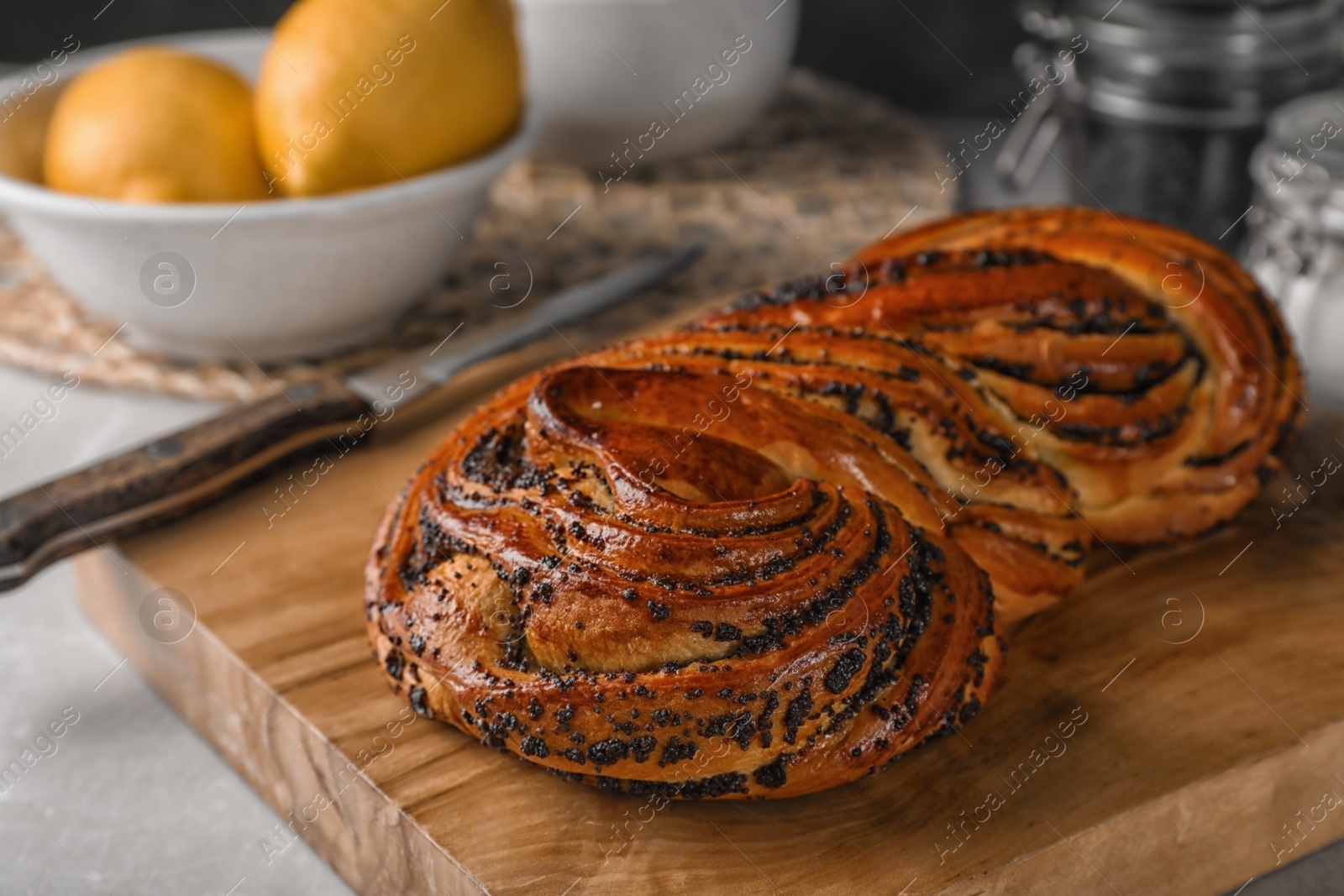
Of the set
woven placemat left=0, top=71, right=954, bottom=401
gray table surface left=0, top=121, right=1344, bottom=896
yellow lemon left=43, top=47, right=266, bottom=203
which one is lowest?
gray table surface left=0, top=121, right=1344, bottom=896

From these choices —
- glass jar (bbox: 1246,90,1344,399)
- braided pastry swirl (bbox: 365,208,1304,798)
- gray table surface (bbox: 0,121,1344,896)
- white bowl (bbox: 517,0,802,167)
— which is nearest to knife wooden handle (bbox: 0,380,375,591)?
gray table surface (bbox: 0,121,1344,896)

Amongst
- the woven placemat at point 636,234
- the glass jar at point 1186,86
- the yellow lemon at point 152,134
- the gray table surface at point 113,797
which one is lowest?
the gray table surface at point 113,797

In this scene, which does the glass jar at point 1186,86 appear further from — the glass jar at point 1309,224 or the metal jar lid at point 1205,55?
the glass jar at point 1309,224

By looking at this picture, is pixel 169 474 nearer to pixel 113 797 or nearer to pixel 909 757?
pixel 113 797

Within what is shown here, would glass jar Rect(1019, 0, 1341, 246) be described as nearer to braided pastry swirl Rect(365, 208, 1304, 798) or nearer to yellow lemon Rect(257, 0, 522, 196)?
braided pastry swirl Rect(365, 208, 1304, 798)

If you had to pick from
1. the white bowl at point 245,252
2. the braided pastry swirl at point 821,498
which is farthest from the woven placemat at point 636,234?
the braided pastry swirl at point 821,498

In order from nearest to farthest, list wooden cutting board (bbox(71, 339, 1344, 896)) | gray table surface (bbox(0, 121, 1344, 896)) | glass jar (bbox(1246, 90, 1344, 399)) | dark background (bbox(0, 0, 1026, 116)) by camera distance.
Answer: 1. wooden cutting board (bbox(71, 339, 1344, 896))
2. gray table surface (bbox(0, 121, 1344, 896))
3. glass jar (bbox(1246, 90, 1344, 399))
4. dark background (bbox(0, 0, 1026, 116))

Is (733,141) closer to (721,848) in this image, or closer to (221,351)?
(221,351)

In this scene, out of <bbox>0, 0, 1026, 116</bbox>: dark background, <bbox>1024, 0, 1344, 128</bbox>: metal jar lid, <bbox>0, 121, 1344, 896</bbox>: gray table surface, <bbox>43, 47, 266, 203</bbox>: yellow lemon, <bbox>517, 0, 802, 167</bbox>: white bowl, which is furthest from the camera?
<bbox>0, 0, 1026, 116</bbox>: dark background
